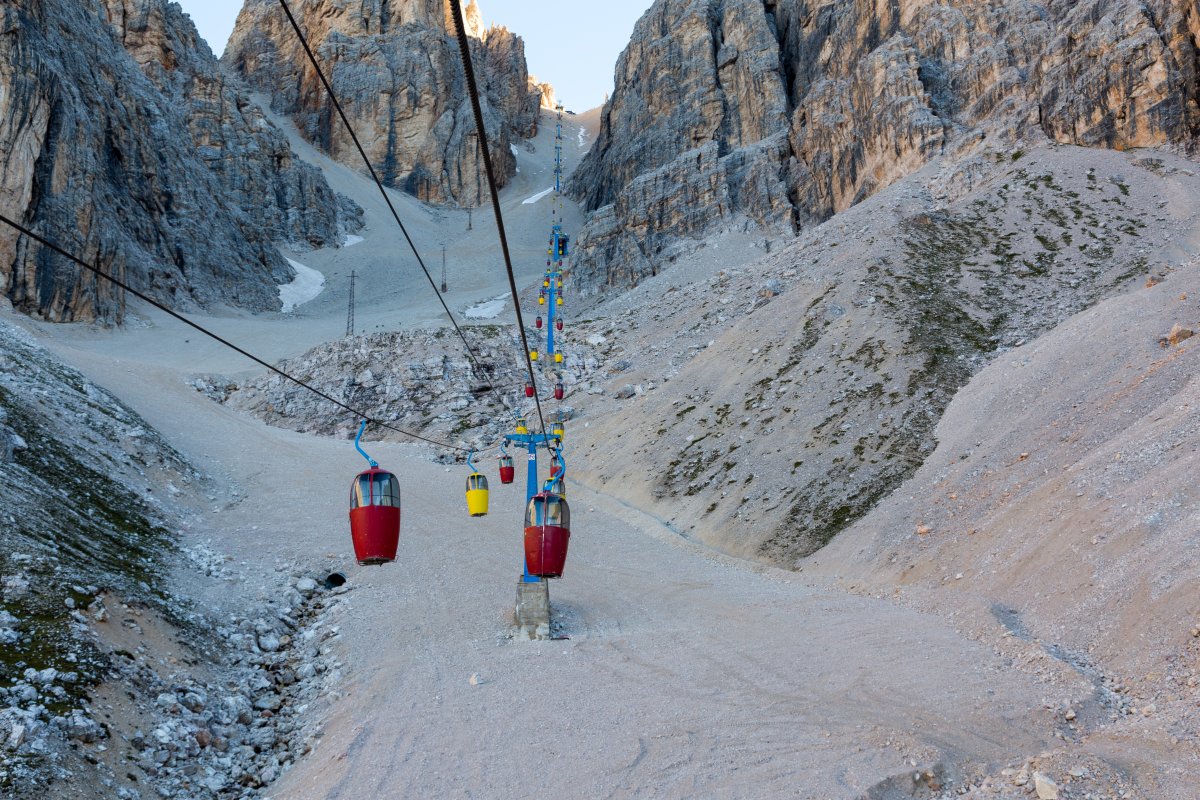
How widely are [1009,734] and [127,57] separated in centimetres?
10487

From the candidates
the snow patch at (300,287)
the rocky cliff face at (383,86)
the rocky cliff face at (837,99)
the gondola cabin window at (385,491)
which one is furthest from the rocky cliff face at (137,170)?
the gondola cabin window at (385,491)

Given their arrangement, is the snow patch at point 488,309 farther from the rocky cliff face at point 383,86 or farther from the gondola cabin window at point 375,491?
the gondola cabin window at point 375,491

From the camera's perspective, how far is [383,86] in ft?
431

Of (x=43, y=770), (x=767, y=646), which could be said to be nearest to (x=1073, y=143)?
(x=767, y=646)

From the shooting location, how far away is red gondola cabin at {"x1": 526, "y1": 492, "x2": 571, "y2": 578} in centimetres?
1758

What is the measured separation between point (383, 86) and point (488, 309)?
64.1 meters

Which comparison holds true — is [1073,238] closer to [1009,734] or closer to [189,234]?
[1009,734]

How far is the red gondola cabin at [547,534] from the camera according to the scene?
17.6 metres

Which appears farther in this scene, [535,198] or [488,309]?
[535,198]

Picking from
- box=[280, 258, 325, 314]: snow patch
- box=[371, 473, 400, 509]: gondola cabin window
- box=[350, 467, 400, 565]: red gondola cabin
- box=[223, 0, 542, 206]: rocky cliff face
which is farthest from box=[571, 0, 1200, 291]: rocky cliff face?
box=[350, 467, 400, 565]: red gondola cabin

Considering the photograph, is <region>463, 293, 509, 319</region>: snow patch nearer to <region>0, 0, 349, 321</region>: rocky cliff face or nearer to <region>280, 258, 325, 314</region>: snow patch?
<region>280, 258, 325, 314</region>: snow patch

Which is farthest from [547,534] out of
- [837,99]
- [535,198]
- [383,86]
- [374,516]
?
[383,86]

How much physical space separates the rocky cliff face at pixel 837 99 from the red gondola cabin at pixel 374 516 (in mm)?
54625

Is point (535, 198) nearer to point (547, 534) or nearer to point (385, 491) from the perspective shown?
point (547, 534)
